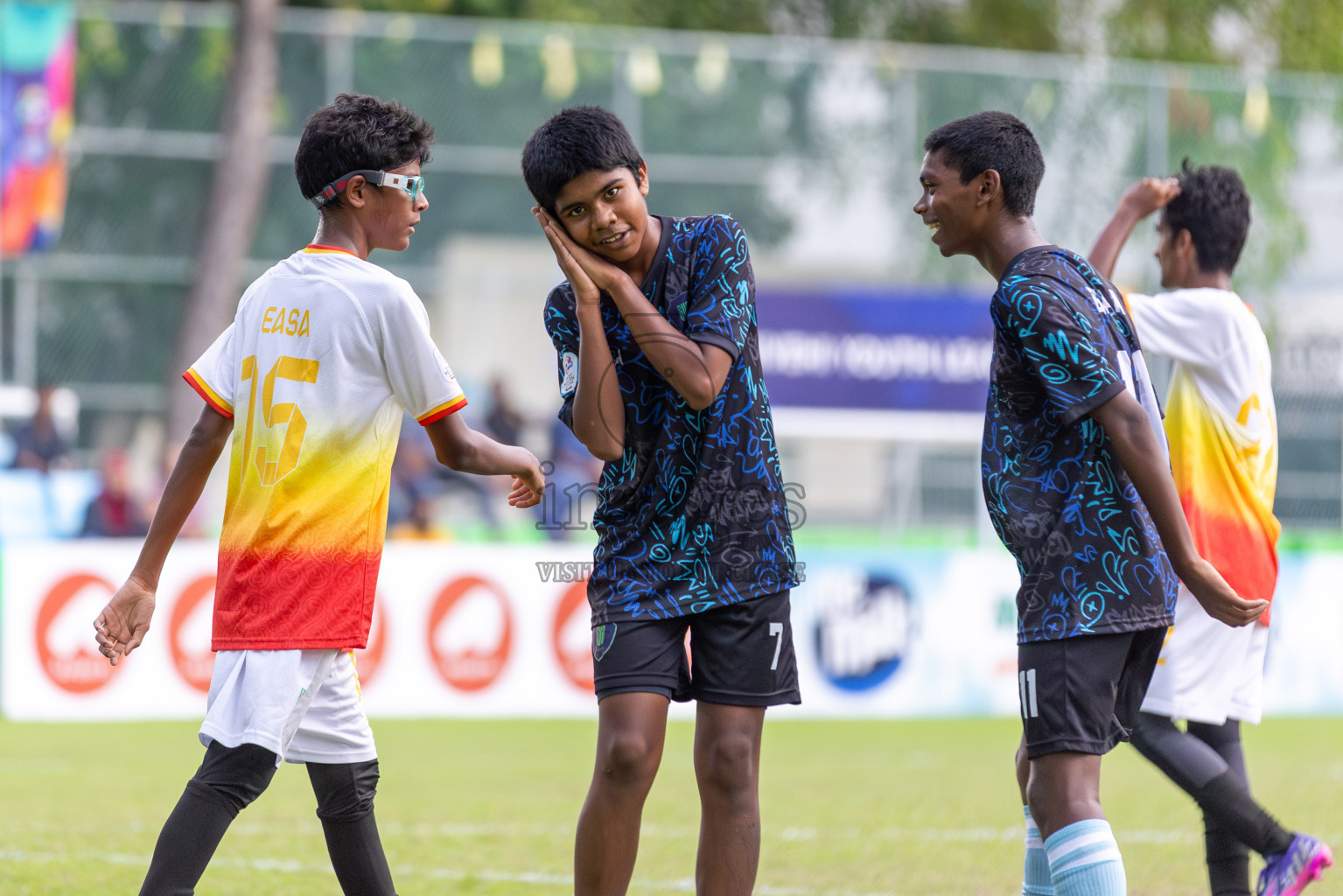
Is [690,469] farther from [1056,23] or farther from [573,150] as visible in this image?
[1056,23]

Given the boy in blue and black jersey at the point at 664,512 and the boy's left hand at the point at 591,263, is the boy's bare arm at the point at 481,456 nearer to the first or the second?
→ the boy in blue and black jersey at the point at 664,512

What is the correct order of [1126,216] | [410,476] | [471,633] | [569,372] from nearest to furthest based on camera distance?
[569,372], [1126,216], [471,633], [410,476]

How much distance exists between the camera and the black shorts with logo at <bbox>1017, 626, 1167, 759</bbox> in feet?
11.9

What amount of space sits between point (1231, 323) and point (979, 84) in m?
13.1

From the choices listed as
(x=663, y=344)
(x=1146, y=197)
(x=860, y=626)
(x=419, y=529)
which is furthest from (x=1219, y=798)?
(x=419, y=529)

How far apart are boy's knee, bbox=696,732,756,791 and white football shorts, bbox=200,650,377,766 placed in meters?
0.78

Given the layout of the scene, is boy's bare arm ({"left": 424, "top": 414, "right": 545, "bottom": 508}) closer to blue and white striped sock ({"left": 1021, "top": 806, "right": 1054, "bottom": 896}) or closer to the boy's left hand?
the boy's left hand

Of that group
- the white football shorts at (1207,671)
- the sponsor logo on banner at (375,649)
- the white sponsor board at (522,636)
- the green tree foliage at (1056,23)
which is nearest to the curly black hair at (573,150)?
the white football shorts at (1207,671)

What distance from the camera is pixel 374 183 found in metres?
3.84

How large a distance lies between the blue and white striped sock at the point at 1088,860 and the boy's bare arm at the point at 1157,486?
553 mm

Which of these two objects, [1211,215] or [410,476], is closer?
[1211,215]

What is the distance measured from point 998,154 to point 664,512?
3.69ft

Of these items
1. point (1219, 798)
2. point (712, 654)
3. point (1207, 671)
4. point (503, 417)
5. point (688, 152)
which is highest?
point (688, 152)

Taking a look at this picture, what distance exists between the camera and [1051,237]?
17.2 m
